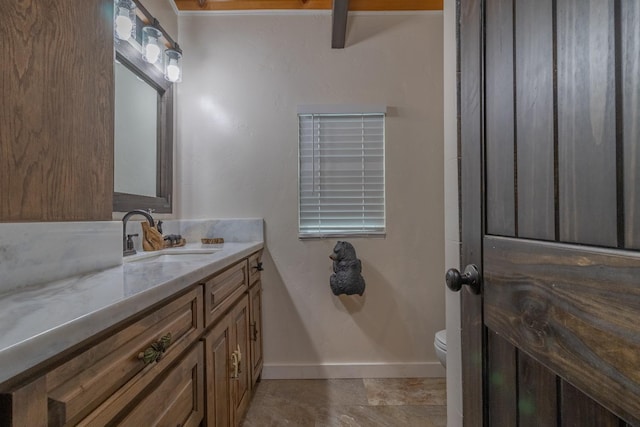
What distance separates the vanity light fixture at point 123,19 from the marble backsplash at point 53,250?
3.54ft

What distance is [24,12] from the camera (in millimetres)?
699

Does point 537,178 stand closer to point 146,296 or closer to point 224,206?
point 146,296

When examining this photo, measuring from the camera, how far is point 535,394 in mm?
515

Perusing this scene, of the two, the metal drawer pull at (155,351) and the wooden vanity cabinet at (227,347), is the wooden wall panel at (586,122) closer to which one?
the metal drawer pull at (155,351)

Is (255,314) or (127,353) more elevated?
(127,353)

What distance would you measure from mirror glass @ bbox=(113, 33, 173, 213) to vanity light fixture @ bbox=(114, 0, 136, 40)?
0.06m

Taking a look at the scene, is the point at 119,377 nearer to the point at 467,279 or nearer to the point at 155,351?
the point at 155,351

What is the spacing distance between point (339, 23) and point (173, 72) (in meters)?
1.12

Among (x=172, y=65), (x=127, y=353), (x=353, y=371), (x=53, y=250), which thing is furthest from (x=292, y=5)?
(x=353, y=371)

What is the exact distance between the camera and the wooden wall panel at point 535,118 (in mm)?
482

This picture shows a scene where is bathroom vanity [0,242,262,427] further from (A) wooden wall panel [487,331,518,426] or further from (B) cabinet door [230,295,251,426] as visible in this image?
(A) wooden wall panel [487,331,518,426]

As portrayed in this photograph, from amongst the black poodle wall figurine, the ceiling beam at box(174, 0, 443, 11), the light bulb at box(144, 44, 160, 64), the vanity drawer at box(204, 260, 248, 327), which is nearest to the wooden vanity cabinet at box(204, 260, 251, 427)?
the vanity drawer at box(204, 260, 248, 327)

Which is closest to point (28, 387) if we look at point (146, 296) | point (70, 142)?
point (146, 296)

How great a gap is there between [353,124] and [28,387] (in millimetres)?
2051
